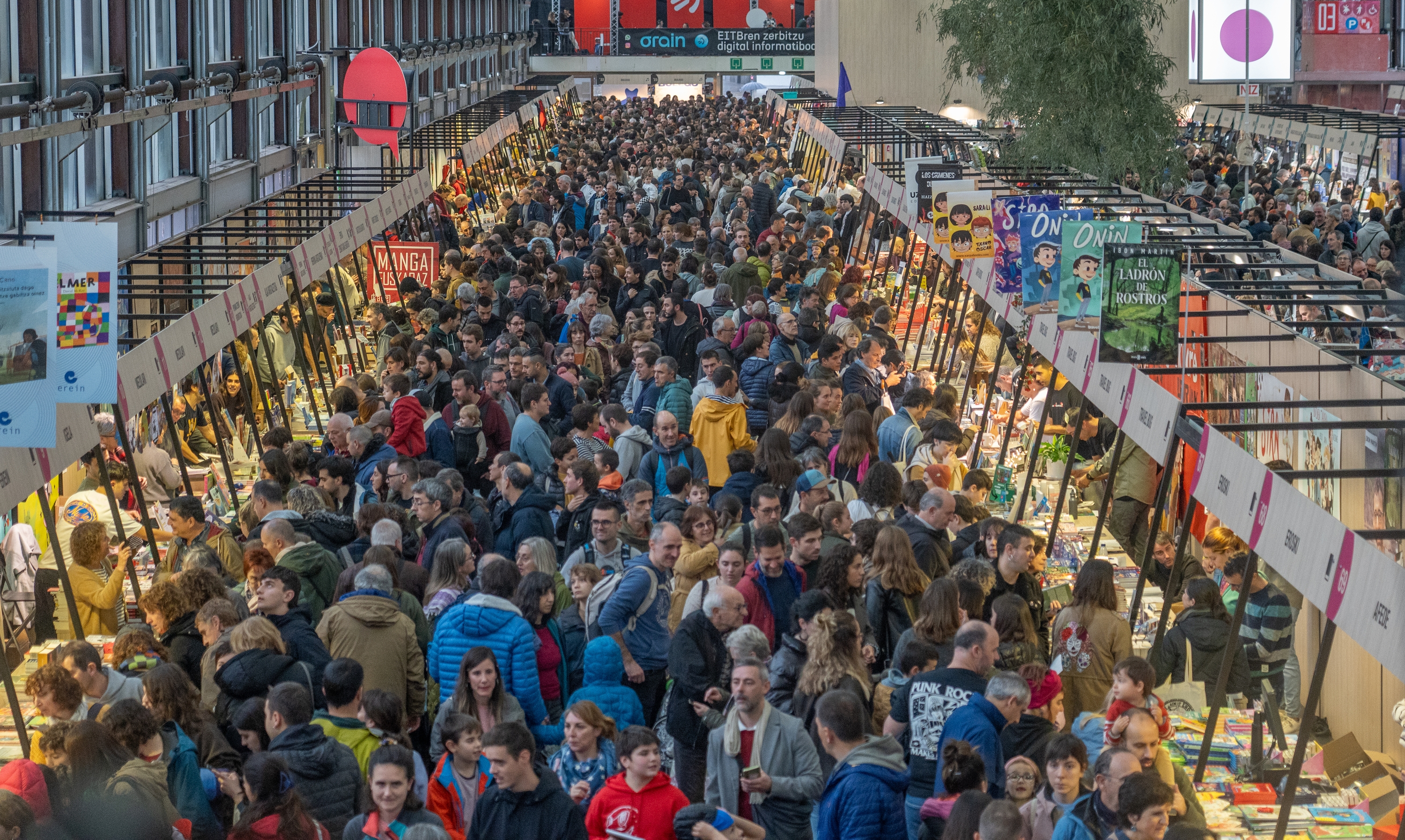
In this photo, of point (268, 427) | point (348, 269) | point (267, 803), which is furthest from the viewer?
point (348, 269)

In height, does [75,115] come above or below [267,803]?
above

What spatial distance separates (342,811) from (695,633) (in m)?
1.68

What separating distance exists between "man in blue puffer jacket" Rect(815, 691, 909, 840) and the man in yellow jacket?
5.06 meters

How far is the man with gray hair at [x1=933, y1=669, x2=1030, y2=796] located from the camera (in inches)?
226

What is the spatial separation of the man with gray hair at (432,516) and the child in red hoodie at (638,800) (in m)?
2.91

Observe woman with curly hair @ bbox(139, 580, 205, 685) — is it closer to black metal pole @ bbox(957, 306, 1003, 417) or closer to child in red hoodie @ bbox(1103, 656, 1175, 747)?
child in red hoodie @ bbox(1103, 656, 1175, 747)

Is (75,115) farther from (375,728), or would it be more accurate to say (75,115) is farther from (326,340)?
(375,728)

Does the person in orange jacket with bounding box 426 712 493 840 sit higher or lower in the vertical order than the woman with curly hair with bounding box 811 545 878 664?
lower

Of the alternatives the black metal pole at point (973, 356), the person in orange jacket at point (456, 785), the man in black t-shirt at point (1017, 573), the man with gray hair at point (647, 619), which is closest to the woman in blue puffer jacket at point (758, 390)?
the black metal pole at point (973, 356)

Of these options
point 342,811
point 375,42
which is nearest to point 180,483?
point 342,811

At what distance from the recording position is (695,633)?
6.73 metres

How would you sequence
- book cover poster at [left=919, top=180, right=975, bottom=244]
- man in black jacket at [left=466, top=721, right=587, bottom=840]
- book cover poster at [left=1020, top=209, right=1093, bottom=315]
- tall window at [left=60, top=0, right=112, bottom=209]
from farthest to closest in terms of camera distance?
tall window at [left=60, top=0, right=112, bottom=209]
book cover poster at [left=919, top=180, right=975, bottom=244]
book cover poster at [left=1020, top=209, right=1093, bottom=315]
man in black jacket at [left=466, top=721, right=587, bottom=840]

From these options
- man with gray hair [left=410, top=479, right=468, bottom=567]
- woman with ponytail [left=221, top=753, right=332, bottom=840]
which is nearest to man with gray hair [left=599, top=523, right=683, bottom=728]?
man with gray hair [left=410, top=479, right=468, bottom=567]

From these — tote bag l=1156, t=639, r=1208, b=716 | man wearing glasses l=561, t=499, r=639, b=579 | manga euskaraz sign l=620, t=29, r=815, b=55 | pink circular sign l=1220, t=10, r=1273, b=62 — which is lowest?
tote bag l=1156, t=639, r=1208, b=716
